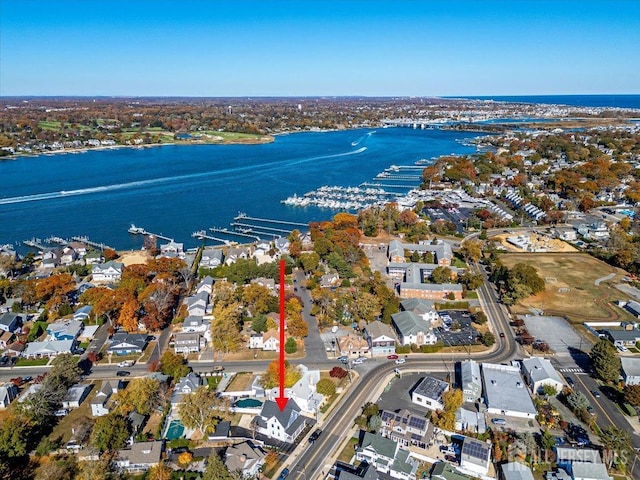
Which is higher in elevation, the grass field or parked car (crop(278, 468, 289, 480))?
parked car (crop(278, 468, 289, 480))

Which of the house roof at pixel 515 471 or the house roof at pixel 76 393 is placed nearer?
the house roof at pixel 515 471

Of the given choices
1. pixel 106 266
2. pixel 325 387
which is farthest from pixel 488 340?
pixel 106 266

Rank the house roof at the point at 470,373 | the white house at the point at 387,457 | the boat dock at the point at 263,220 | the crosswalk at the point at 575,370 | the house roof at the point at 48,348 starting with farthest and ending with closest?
the boat dock at the point at 263,220
the house roof at the point at 48,348
the crosswalk at the point at 575,370
the house roof at the point at 470,373
the white house at the point at 387,457

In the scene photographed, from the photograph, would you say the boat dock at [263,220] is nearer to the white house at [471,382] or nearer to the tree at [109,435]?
the white house at [471,382]

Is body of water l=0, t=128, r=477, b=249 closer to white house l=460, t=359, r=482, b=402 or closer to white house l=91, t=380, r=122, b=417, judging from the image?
white house l=91, t=380, r=122, b=417

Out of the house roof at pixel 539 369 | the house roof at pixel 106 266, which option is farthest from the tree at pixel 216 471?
the house roof at pixel 106 266

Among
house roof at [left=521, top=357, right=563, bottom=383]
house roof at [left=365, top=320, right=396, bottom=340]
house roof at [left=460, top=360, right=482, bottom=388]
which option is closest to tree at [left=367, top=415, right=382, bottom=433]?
house roof at [left=460, top=360, right=482, bottom=388]
